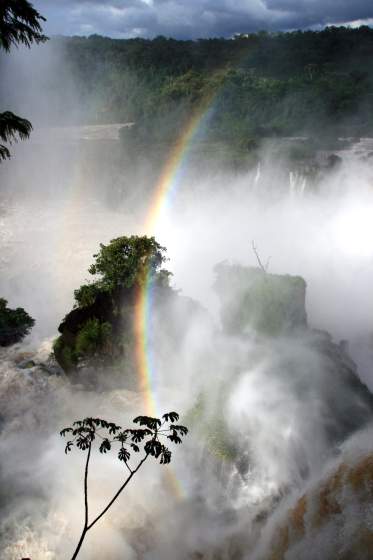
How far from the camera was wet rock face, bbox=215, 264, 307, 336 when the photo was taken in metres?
20.5

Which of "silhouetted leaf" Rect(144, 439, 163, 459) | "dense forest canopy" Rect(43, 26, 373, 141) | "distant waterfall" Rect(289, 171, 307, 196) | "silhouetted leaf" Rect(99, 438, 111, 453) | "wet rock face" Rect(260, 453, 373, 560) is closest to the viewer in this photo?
"silhouetted leaf" Rect(144, 439, 163, 459)

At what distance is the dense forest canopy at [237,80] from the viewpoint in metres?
67.8

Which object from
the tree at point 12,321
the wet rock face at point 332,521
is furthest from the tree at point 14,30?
the tree at point 12,321

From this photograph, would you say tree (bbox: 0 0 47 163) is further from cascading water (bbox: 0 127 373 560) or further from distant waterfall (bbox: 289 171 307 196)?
distant waterfall (bbox: 289 171 307 196)

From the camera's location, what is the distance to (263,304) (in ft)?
67.5

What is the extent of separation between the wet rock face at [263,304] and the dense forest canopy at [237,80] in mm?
42043

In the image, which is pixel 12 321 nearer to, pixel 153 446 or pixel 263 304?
pixel 263 304

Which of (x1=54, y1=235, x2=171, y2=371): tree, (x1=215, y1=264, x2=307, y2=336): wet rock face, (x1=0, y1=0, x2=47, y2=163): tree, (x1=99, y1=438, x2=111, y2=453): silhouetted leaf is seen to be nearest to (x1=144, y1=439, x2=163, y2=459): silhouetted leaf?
(x1=99, y1=438, x2=111, y2=453): silhouetted leaf

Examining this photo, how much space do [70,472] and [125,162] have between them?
4879 cm

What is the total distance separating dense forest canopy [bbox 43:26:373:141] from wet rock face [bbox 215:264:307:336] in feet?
138

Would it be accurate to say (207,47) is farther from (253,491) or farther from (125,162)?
(253,491)

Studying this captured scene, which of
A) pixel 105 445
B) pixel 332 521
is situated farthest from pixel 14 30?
pixel 332 521

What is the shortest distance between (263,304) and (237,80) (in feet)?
251

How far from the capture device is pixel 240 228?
149ft
